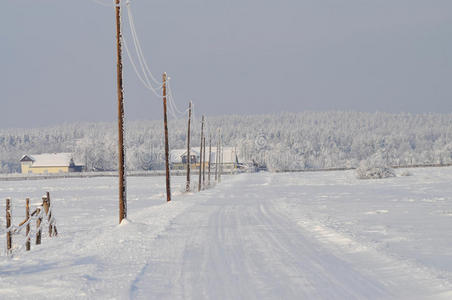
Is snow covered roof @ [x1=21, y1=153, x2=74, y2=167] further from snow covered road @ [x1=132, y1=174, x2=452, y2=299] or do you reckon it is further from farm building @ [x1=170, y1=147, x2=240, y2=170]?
snow covered road @ [x1=132, y1=174, x2=452, y2=299]

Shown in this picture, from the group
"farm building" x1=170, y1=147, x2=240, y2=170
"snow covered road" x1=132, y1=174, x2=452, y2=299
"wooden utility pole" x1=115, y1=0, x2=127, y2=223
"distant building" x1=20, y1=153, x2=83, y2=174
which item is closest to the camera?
"snow covered road" x1=132, y1=174, x2=452, y2=299

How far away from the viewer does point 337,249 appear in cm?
1125


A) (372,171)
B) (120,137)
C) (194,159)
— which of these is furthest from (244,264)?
(194,159)

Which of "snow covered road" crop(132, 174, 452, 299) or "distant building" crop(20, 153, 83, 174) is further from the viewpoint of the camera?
"distant building" crop(20, 153, 83, 174)

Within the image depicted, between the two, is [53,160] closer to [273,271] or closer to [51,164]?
[51,164]

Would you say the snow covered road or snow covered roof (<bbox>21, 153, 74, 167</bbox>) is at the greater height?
snow covered roof (<bbox>21, 153, 74, 167</bbox>)

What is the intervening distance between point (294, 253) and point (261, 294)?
364cm

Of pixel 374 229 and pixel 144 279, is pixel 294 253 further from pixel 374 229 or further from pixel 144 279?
pixel 374 229

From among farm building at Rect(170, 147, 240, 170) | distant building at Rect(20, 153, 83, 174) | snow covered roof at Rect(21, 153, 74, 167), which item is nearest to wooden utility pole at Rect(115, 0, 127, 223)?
farm building at Rect(170, 147, 240, 170)

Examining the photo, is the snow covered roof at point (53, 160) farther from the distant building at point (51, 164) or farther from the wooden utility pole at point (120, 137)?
the wooden utility pole at point (120, 137)

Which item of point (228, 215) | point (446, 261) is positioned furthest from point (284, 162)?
point (446, 261)

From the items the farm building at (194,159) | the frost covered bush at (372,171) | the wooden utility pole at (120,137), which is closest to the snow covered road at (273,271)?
the wooden utility pole at (120,137)

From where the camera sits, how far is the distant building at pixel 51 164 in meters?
140

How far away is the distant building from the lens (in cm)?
14000
